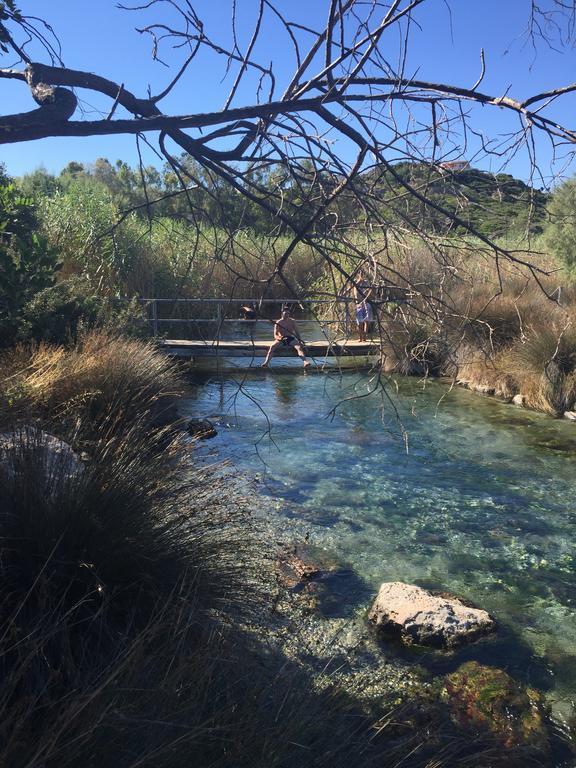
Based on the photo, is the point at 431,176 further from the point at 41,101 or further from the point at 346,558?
the point at 346,558

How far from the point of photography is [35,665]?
253cm

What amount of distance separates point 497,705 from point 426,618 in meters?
0.85

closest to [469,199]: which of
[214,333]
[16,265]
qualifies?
[16,265]

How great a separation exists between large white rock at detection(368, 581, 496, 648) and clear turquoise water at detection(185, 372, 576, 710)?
12cm

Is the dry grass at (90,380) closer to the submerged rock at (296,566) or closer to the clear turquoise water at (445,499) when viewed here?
the clear turquoise water at (445,499)

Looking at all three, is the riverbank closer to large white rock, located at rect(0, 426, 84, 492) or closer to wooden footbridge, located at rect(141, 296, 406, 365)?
large white rock, located at rect(0, 426, 84, 492)

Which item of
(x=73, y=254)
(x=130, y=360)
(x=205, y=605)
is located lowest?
(x=205, y=605)

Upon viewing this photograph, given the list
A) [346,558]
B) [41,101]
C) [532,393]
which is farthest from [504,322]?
[41,101]

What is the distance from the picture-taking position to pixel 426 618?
4793mm

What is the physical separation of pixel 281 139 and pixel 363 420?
26.3 feet

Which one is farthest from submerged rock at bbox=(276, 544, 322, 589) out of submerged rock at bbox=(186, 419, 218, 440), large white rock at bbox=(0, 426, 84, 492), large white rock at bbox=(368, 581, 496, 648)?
submerged rock at bbox=(186, 419, 218, 440)

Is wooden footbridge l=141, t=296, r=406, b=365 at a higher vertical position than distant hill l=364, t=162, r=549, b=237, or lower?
lower

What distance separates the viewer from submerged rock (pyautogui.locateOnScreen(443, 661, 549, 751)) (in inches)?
150

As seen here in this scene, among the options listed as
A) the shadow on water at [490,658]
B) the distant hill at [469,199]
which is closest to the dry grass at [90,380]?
the shadow on water at [490,658]
